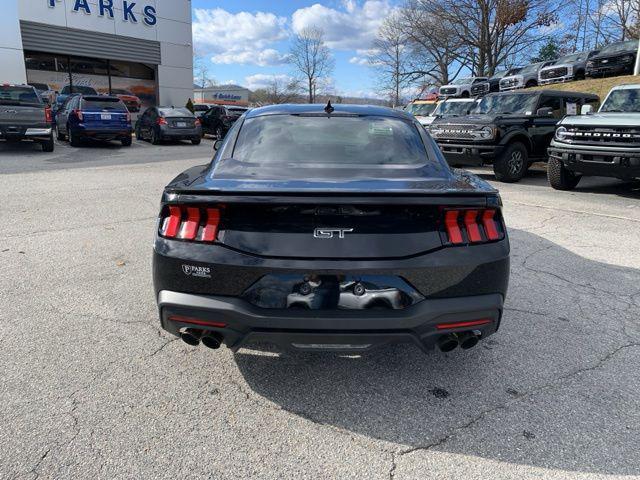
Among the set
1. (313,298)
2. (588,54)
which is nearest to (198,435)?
(313,298)

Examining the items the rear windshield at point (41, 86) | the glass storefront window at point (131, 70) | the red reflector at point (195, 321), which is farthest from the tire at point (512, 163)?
the rear windshield at point (41, 86)

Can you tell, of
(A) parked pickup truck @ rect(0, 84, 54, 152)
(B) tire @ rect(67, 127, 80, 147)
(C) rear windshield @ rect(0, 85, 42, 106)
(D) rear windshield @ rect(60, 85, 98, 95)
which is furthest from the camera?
(D) rear windshield @ rect(60, 85, 98, 95)

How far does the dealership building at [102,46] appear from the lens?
22.8 m

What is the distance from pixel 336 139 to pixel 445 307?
1.54 m

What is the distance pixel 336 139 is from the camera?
11.5 feet

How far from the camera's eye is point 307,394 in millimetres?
2816

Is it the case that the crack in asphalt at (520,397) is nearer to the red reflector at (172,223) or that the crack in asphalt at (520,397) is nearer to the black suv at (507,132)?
the red reflector at (172,223)

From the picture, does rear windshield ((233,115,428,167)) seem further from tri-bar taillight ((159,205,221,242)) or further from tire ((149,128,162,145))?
tire ((149,128,162,145))

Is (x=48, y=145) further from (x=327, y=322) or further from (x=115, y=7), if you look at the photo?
(x=327, y=322)

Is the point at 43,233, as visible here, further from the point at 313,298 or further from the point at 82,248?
the point at 313,298

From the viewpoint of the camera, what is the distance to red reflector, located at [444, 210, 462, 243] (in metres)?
2.54

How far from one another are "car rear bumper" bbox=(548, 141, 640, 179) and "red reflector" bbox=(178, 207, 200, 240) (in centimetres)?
813

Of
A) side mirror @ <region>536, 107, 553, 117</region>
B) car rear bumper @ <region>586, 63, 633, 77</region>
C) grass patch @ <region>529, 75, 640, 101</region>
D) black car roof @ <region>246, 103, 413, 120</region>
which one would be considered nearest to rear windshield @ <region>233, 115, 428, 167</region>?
black car roof @ <region>246, 103, 413, 120</region>

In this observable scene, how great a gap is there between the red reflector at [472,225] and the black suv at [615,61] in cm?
2585
